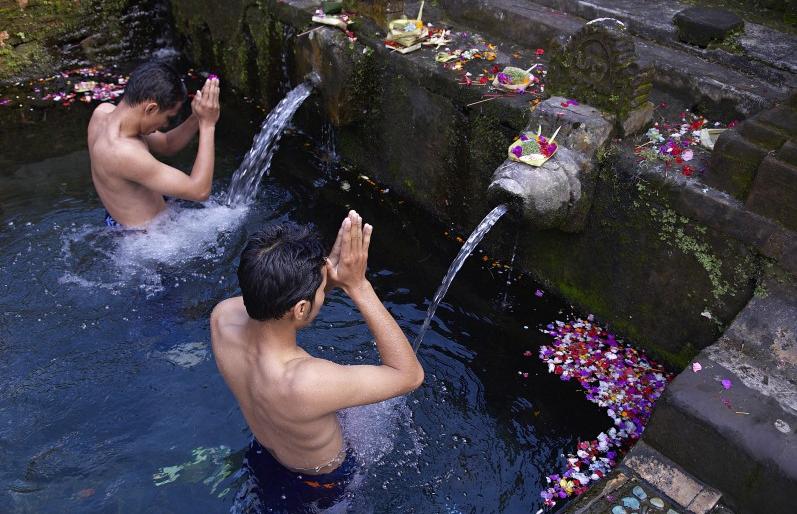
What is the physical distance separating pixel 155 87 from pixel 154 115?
0.21m

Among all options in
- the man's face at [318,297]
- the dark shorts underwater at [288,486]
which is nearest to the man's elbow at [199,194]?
the dark shorts underwater at [288,486]

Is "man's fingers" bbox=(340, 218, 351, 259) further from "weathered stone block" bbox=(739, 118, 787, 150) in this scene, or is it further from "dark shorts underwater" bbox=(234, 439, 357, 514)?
"weathered stone block" bbox=(739, 118, 787, 150)

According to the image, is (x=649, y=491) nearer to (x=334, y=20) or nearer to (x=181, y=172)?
(x=181, y=172)

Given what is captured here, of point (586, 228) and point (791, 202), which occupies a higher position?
point (791, 202)

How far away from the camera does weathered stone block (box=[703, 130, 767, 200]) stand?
4.46 meters

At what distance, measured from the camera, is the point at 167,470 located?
13.7ft

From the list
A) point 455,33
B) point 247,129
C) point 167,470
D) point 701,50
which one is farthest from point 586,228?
point 247,129

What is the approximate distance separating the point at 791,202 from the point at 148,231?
4502 millimetres

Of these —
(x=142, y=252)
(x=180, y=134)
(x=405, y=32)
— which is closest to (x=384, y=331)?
(x=142, y=252)

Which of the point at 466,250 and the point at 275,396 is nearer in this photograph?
the point at 275,396

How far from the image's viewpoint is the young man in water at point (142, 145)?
475cm

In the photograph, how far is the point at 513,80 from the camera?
19.2ft

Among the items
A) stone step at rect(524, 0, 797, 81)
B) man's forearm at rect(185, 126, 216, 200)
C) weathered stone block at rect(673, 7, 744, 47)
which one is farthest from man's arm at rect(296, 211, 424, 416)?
weathered stone block at rect(673, 7, 744, 47)

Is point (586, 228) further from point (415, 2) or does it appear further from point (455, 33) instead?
point (415, 2)
